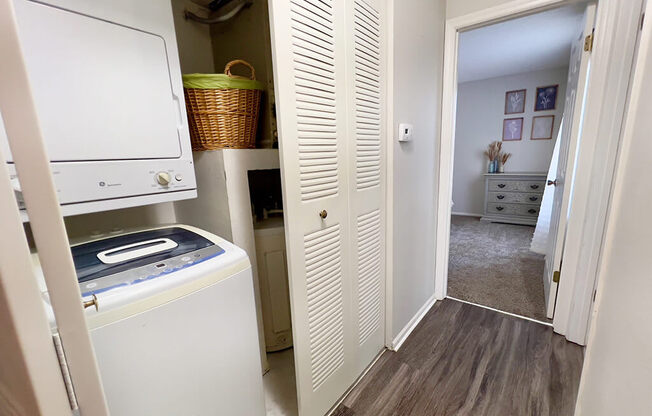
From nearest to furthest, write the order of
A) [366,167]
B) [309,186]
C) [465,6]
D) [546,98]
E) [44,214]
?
[44,214], [309,186], [366,167], [465,6], [546,98]

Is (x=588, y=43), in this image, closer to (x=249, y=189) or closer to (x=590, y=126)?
(x=590, y=126)

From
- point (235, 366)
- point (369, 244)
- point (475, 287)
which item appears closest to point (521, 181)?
point (475, 287)

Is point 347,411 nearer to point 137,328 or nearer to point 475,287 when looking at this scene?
point 137,328

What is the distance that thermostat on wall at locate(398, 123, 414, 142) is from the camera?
1.43 meters

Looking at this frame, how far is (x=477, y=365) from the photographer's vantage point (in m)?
1.51

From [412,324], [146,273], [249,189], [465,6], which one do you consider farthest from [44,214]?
[465,6]

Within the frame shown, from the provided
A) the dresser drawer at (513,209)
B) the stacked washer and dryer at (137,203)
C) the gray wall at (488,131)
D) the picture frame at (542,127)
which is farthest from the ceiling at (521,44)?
the stacked washer and dryer at (137,203)

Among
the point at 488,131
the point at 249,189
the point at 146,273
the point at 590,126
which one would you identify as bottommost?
the point at 146,273

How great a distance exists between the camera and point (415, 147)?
5.34 ft

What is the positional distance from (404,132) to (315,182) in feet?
2.30

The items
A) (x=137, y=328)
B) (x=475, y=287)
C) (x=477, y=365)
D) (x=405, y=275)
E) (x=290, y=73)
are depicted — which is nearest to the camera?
(x=137, y=328)

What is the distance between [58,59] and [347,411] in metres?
1.65

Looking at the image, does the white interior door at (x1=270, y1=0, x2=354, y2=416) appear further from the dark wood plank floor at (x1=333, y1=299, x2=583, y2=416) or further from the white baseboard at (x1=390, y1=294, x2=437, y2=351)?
the white baseboard at (x1=390, y1=294, x2=437, y2=351)

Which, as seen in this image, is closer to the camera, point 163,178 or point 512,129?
point 163,178
